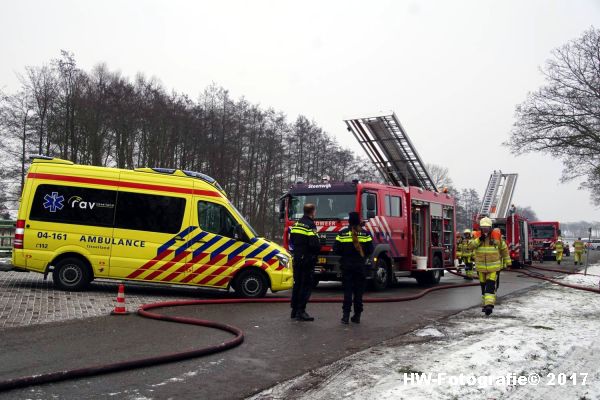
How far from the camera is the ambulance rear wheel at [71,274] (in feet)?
33.4

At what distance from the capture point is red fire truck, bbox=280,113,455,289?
12945 mm

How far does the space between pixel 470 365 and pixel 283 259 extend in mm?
5882

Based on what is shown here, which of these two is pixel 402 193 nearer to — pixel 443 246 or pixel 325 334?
pixel 443 246

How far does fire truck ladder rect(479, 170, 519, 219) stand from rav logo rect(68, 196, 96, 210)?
20.7 meters

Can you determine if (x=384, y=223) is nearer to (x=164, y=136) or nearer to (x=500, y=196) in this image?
(x=500, y=196)

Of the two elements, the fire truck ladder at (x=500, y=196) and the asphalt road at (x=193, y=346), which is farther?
the fire truck ladder at (x=500, y=196)

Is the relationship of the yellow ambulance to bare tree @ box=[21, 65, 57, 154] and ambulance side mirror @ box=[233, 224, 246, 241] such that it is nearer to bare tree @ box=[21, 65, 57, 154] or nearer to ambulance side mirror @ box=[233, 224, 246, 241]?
ambulance side mirror @ box=[233, 224, 246, 241]

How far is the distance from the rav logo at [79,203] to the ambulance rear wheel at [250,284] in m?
3.27

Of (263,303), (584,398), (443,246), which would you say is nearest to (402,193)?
(443,246)

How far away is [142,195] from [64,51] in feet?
86.0

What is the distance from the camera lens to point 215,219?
10.8 meters

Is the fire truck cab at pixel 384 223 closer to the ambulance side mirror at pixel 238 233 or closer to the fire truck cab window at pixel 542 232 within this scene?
the ambulance side mirror at pixel 238 233

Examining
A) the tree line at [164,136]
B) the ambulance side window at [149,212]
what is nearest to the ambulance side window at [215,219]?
the ambulance side window at [149,212]

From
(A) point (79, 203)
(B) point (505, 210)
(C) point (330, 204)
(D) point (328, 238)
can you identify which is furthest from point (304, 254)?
(B) point (505, 210)
